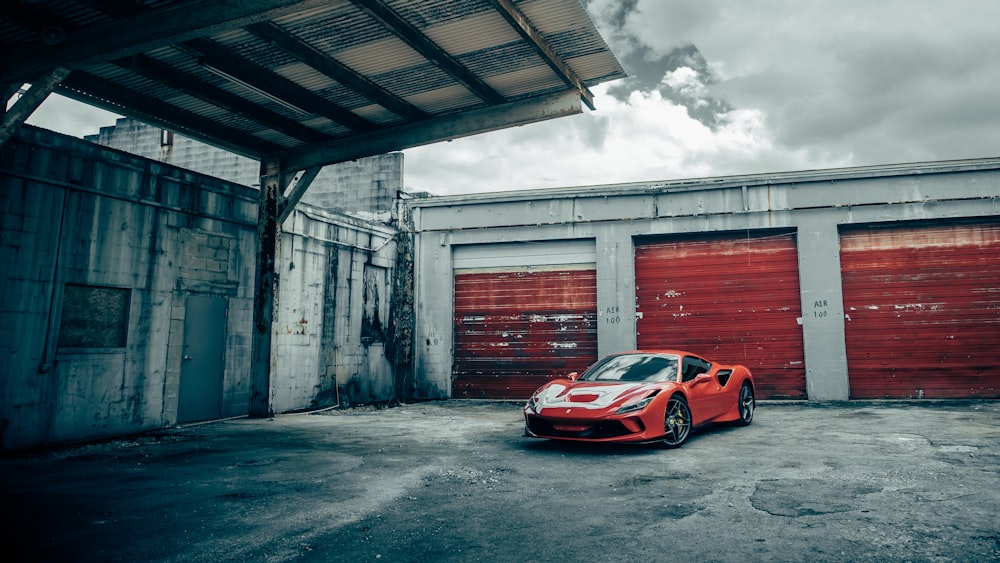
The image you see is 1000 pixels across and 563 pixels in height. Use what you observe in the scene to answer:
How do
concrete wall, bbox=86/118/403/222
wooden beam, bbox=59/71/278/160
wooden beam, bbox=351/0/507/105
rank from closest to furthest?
wooden beam, bbox=351/0/507/105 → wooden beam, bbox=59/71/278/160 → concrete wall, bbox=86/118/403/222

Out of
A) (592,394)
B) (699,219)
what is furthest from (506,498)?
(699,219)

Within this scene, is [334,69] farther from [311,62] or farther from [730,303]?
[730,303]

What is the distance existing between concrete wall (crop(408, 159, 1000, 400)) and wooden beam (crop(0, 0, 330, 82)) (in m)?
8.79

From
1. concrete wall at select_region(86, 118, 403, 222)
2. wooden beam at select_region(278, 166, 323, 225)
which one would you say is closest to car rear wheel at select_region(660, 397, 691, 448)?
wooden beam at select_region(278, 166, 323, 225)

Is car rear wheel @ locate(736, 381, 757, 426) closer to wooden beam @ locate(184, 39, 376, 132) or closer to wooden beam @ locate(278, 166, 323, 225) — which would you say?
wooden beam @ locate(184, 39, 376, 132)

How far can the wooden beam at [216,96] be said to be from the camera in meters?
7.79

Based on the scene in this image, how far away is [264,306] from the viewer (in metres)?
10.4

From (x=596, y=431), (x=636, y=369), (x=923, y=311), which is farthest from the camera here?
(x=923, y=311)

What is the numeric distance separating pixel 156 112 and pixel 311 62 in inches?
112

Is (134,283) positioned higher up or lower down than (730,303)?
lower down

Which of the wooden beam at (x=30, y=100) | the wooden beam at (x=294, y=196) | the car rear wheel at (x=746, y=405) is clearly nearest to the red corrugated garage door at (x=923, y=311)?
the car rear wheel at (x=746, y=405)

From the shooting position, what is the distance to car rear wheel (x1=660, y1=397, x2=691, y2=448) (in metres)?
7.09

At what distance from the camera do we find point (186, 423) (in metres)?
9.60

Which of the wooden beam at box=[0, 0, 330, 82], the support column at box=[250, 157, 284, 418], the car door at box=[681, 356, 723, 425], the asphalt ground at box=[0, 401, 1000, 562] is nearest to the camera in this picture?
the asphalt ground at box=[0, 401, 1000, 562]
